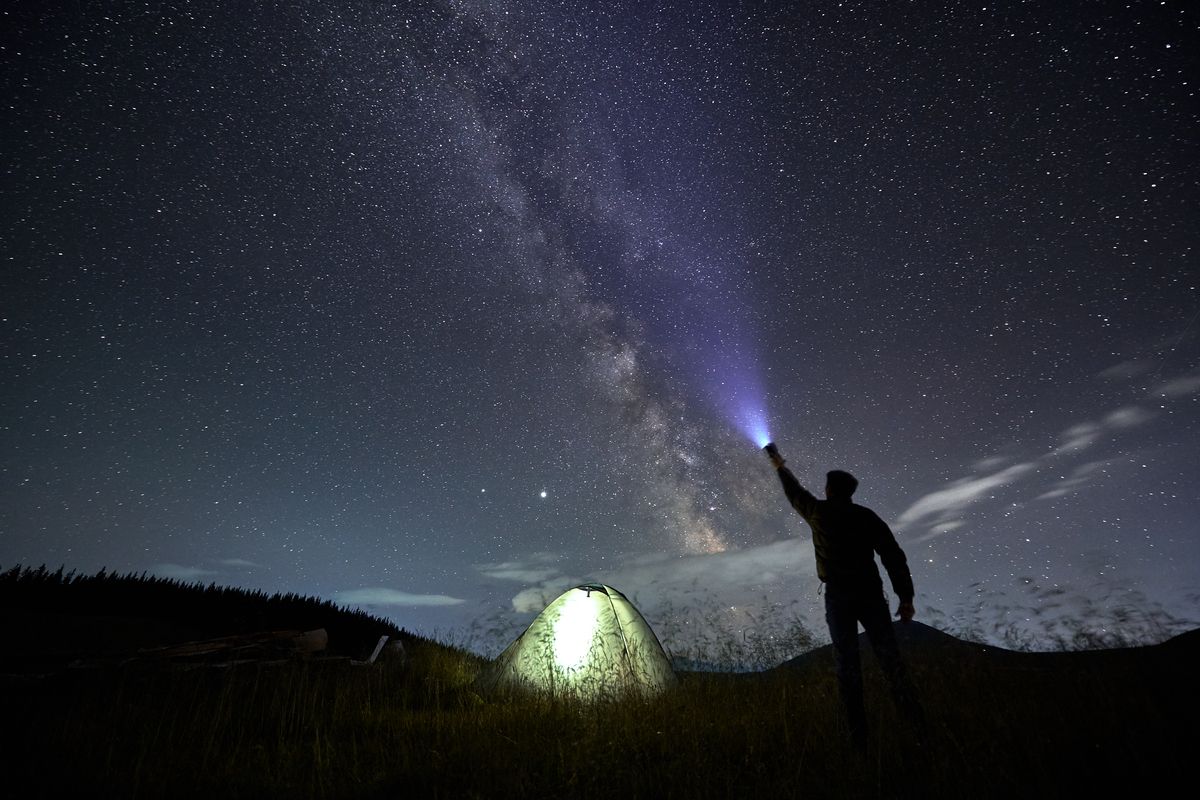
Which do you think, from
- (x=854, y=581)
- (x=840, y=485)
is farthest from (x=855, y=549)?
(x=840, y=485)

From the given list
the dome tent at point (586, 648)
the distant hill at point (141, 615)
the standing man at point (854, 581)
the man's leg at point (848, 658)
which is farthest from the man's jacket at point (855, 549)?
the distant hill at point (141, 615)

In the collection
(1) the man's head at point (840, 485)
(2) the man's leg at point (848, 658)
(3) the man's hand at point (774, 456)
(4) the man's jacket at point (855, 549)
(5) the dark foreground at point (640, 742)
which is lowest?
(5) the dark foreground at point (640, 742)

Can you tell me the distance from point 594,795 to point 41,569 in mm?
19862

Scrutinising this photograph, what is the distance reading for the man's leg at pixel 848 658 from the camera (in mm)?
4102

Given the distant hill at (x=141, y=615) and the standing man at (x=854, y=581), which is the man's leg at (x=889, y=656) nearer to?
the standing man at (x=854, y=581)

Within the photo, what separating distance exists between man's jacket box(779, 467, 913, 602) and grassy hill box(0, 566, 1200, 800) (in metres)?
1.11

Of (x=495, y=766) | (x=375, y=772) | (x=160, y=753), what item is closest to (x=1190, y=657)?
(x=495, y=766)

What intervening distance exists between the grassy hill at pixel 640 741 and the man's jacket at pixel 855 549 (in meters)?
1.11

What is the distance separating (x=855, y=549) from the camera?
4699mm

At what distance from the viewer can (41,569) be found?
14.7 meters

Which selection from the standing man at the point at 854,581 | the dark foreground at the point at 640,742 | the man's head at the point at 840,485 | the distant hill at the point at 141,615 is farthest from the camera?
the distant hill at the point at 141,615

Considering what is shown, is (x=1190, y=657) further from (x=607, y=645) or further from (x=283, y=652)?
(x=283, y=652)

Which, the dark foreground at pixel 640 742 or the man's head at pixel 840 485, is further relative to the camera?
the man's head at pixel 840 485

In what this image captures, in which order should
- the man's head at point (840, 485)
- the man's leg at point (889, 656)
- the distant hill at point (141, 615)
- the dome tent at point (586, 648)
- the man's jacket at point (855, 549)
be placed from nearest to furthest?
the man's leg at point (889, 656) < the man's jacket at point (855, 549) < the man's head at point (840, 485) < the dome tent at point (586, 648) < the distant hill at point (141, 615)
